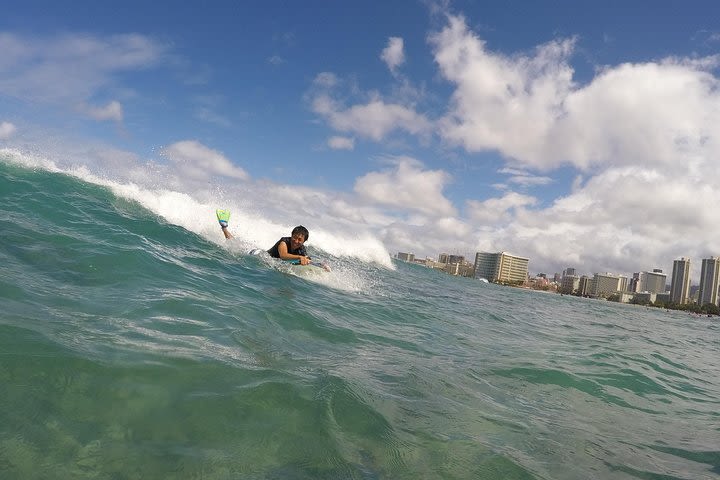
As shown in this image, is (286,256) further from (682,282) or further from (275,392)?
(682,282)

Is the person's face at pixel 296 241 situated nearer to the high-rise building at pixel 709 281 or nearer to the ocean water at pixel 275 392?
the ocean water at pixel 275 392

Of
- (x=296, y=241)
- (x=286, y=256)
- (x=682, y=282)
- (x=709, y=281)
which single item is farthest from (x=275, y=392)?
(x=682, y=282)

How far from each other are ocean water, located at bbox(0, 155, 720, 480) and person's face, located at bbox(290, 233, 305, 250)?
3.75m

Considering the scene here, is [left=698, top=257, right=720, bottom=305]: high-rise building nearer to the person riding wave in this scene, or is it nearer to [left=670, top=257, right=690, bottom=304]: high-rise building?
[left=670, top=257, right=690, bottom=304]: high-rise building

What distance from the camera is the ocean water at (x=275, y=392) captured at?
2.87 metres

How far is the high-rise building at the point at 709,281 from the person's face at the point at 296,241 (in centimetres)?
22058

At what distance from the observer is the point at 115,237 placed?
10578 mm

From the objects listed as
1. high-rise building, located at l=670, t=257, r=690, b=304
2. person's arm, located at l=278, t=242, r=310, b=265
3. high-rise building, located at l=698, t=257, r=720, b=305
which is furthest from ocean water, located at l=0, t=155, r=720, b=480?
high-rise building, located at l=670, t=257, r=690, b=304

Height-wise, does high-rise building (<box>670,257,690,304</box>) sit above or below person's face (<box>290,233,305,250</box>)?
above

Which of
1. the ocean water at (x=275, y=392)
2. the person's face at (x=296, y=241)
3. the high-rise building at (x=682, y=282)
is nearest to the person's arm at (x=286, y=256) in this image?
the person's face at (x=296, y=241)

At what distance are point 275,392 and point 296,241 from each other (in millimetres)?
9580

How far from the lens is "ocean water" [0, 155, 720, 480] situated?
9.41ft

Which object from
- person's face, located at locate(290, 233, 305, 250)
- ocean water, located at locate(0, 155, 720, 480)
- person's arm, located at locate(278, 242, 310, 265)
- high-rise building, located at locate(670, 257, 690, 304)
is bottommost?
ocean water, located at locate(0, 155, 720, 480)

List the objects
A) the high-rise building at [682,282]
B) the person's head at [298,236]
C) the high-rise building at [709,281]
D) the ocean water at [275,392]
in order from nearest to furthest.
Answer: the ocean water at [275,392] → the person's head at [298,236] → the high-rise building at [709,281] → the high-rise building at [682,282]
